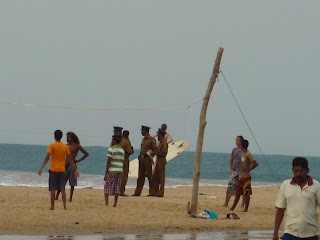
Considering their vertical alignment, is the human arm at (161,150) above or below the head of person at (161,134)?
below

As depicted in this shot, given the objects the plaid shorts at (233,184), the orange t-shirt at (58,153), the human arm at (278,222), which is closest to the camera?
the human arm at (278,222)

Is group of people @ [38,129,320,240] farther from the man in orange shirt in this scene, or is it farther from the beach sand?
the beach sand

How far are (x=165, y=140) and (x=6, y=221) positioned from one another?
716cm

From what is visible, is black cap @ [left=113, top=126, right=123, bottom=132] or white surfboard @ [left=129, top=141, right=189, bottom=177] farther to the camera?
white surfboard @ [left=129, top=141, right=189, bottom=177]

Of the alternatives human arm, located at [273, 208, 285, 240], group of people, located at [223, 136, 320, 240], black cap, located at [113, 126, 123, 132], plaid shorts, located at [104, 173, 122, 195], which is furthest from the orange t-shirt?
group of people, located at [223, 136, 320, 240]

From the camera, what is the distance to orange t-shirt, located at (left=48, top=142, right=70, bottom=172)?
15000 mm

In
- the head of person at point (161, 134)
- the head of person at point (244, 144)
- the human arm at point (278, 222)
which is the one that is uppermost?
the head of person at point (161, 134)

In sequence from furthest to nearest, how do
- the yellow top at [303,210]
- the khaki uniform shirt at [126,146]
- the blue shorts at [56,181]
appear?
the khaki uniform shirt at [126,146] < the blue shorts at [56,181] < the yellow top at [303,210]

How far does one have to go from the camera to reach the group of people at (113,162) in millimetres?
15125

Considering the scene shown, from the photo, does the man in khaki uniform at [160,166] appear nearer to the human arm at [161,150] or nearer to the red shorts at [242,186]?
the human arm at [161,150]

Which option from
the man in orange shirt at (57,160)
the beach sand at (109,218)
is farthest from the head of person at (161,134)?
the man in orange shirt at (57,160)

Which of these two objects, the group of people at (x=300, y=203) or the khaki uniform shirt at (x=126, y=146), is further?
the khaki uniform shirt at (x=126, y=146)

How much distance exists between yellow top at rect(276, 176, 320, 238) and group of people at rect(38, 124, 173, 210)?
7.51 metres

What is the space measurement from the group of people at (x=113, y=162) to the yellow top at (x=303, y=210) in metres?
7.51
